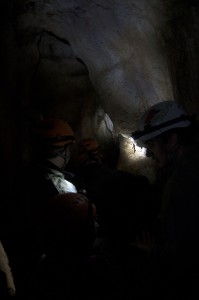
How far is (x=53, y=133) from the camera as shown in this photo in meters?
3.65

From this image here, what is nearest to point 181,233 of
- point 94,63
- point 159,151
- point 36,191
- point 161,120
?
point 159,151

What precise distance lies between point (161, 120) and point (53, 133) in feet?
4.58

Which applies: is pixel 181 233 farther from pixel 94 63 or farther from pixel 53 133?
pixel 94 63

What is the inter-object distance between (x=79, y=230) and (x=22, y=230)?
1.13m

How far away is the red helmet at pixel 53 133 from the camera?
3.65 m

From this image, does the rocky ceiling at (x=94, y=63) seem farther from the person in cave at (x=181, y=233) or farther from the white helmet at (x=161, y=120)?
the person in cave at (x=181, y=233)

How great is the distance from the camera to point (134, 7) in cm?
610

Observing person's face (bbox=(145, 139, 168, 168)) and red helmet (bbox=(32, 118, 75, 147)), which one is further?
red helmet (bbox=(32, 118, 75, 147))

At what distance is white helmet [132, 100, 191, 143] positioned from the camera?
8.64ft

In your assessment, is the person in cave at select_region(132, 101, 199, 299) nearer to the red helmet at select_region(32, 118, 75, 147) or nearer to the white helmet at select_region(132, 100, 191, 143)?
the white helmet at select_region(132, 100, 191, 143)

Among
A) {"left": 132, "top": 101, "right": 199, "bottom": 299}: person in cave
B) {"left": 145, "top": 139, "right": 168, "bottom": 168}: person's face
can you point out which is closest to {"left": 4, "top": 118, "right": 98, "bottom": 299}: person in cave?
{"left": 132, "top": 101, "right": 199, "bottom": 299}: person in cave

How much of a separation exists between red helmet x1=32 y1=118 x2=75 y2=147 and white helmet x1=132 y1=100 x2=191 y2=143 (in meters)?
1.09

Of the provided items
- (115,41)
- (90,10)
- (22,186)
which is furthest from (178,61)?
(22,186)

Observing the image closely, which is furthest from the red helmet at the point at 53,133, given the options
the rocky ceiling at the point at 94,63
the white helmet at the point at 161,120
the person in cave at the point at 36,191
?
the rocky ceiling at the point at 94,63
